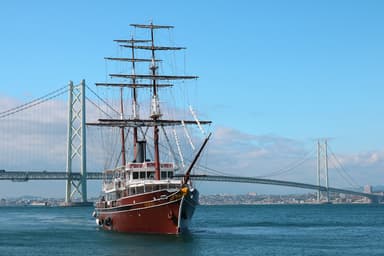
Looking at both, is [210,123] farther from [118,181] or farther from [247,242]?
[247,242]

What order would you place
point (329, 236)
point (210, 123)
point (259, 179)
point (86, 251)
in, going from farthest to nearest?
point (259, 179) → point (210, 123) → point (329, 236) → point (86, 251)

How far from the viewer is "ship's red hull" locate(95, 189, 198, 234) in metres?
51.8

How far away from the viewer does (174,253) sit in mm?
42719

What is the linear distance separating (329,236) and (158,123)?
17.2 metres

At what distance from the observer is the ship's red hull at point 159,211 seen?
170 ft

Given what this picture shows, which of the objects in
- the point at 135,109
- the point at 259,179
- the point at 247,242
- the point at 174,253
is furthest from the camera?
the point at 259,179

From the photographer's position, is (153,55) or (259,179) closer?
(153,55)

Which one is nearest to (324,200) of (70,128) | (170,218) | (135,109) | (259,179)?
(259,179)

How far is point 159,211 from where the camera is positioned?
172 ft

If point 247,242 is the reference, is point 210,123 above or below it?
above

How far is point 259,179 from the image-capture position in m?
147

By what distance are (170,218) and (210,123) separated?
11.6 m

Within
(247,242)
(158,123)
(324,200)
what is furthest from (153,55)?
(324,200)

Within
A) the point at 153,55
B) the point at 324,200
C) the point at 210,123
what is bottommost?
the point at 324,200
